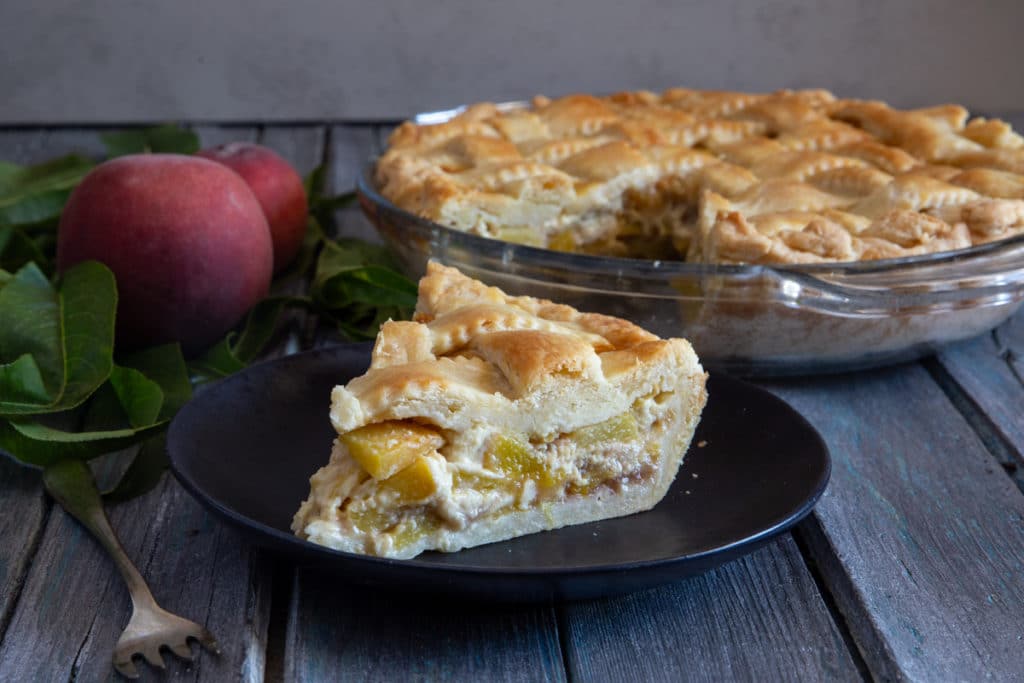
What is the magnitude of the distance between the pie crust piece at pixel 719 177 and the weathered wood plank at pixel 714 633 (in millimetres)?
593

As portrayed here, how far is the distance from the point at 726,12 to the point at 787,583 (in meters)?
2.64

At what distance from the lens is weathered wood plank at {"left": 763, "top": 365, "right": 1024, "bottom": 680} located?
1138 mm

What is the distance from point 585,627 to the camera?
44.8 inches

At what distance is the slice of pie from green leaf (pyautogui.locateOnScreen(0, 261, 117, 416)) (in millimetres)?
458

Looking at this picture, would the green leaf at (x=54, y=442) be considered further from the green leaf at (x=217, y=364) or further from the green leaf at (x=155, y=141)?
the green leaf at (x=155, y=141)

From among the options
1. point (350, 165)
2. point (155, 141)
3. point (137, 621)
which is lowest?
point (350, 165)

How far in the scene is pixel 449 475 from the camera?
119cm

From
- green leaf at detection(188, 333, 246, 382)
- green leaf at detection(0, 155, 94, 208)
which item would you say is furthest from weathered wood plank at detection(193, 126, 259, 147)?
green leaf at detection(188, 333, 246, 382)

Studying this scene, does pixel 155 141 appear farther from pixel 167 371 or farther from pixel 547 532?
pixel 547 532

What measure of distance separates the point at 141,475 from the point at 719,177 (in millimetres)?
1092

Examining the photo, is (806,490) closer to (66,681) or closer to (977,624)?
(977,624)

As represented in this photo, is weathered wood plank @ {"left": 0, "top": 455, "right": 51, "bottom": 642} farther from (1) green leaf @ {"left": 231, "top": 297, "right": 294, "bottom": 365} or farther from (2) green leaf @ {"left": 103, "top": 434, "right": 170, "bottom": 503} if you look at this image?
(1) green leaf @ {"left": 231, "top": 297, "right": 294, "bottom": 365}

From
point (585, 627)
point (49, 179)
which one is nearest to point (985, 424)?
point (585, 627)

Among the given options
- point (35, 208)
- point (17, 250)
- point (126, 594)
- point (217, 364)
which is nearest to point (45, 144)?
point (35, 208)
